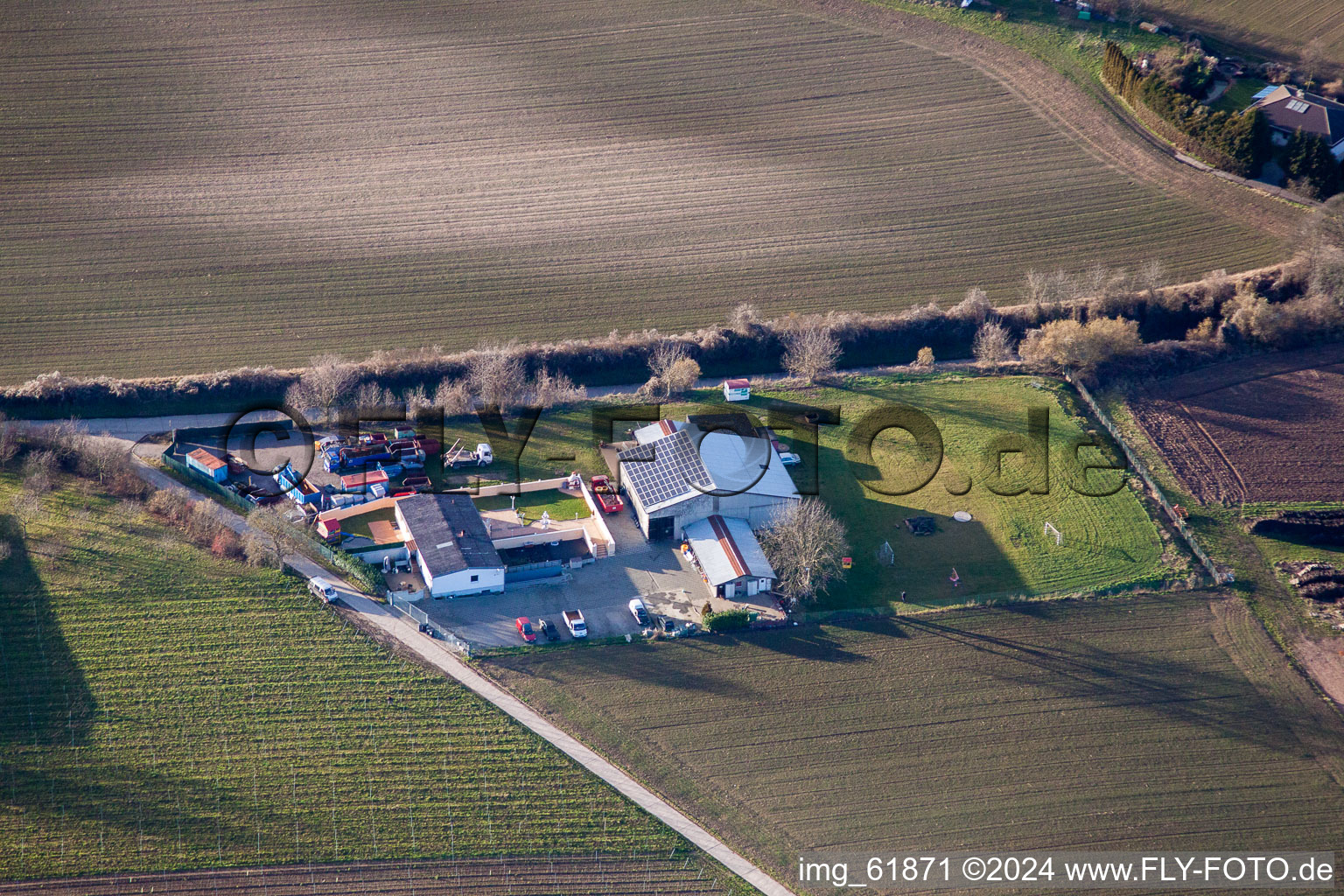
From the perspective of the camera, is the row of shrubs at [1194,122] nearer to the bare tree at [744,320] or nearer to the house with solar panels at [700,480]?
the bare tree at [744,320]

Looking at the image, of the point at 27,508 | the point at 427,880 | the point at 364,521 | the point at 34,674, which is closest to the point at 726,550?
the point at 364,521

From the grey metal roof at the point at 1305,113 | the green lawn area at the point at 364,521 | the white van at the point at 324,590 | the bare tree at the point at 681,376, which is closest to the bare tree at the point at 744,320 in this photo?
the bare tree at the point at 681,376

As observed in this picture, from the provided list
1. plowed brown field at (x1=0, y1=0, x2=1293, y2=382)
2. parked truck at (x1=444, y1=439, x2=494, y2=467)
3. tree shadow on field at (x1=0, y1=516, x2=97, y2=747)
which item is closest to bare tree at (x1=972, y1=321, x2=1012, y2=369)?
plowed brown field at (x1=0, y1=0, x2=1293, y2=382)

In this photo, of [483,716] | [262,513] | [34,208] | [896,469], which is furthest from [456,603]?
[34,208]

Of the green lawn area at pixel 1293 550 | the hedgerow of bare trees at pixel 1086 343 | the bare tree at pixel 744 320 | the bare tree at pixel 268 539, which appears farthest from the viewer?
the bare tree at pixel 744 320

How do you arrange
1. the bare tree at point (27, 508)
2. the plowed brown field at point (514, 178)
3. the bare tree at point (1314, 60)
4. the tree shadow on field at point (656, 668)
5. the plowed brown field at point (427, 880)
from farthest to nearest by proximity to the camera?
1. the bare tree at point (1314, 60)
2. the plowed brown field at point (514, 178)
3. the bare tree at point (27, 508)
4. the tree shadow on field at point (656, 668)
5. the plowed brown field at point (427, 880)

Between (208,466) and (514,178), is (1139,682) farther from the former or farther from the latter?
(514,178)
